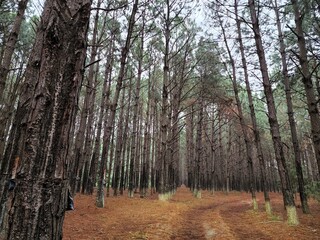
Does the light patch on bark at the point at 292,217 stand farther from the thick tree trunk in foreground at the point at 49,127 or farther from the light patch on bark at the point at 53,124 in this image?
the light patch on bark at the point at 53,124

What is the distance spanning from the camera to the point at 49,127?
155cm

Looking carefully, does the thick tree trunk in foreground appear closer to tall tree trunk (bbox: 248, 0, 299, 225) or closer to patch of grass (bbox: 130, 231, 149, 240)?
patch of grass (bbox: 130, 231, 149, 240)

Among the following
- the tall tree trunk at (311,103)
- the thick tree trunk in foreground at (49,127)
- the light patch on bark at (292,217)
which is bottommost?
the light patch on bark at (292,217)

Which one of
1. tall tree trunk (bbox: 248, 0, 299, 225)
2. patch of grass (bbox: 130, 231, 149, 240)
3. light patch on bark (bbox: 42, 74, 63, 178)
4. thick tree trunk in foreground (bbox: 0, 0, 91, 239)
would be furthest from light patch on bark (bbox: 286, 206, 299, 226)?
light patch on bark (bbox: 42, 74, 63, 178)

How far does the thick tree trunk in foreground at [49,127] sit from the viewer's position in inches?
55.7

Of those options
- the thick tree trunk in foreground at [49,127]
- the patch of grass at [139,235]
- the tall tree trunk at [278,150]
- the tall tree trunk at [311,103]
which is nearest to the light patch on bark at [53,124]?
the thick tree trunk in foreground at [49,127]

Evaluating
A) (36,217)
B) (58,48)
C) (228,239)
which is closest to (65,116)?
(58,48)

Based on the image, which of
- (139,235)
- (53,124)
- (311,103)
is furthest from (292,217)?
Answer: (53,124)

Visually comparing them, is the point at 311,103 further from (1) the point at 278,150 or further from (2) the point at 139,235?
(2) the point at 139,235

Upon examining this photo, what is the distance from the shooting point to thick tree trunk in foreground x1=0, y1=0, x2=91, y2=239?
142 centimetres

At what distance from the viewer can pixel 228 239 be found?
18.7 feet

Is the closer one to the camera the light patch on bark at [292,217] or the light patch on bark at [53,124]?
the light patch on bark at [53,124]

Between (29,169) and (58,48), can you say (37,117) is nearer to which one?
(29,169)

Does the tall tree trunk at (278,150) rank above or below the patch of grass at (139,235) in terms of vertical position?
above
